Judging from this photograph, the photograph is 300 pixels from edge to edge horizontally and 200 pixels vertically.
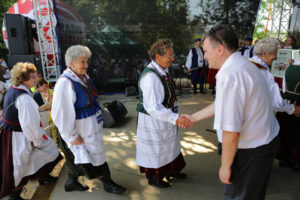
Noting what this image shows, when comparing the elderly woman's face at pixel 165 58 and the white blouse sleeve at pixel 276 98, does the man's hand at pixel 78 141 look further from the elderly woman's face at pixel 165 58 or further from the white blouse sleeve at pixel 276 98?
the white blouse sleeve at pixel 276 98

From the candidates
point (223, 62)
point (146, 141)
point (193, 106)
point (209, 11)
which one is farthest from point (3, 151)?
point (209, 11)

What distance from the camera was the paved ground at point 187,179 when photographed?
241 centimetres

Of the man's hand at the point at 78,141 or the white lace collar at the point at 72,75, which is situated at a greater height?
the white lace collar at the point at 72,75

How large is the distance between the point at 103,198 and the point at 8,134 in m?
1.23

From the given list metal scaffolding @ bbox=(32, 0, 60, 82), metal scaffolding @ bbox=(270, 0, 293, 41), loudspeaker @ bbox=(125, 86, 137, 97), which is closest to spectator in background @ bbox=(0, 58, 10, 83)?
metal scaffolding @ bbox=(32, 0, 60, 82)

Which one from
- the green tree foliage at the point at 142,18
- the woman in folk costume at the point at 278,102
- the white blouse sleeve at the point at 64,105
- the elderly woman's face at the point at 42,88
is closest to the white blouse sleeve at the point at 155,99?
the white blouse sleeve at the point at 64,105

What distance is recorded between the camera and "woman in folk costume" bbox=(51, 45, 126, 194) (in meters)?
1.98

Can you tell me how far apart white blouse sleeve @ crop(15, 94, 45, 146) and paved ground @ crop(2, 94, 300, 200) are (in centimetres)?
86

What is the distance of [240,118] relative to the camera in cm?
115

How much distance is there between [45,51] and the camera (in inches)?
261

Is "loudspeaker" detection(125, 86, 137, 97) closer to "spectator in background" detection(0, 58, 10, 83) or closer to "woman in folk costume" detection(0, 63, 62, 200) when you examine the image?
"spectator in background" detection(0, 58, 10, 83)

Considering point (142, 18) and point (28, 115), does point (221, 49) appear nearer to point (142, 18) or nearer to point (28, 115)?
point (28, 115)

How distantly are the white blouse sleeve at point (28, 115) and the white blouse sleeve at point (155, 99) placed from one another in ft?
3.70

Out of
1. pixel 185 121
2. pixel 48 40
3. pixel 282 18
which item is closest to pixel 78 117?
pixel 185 121
